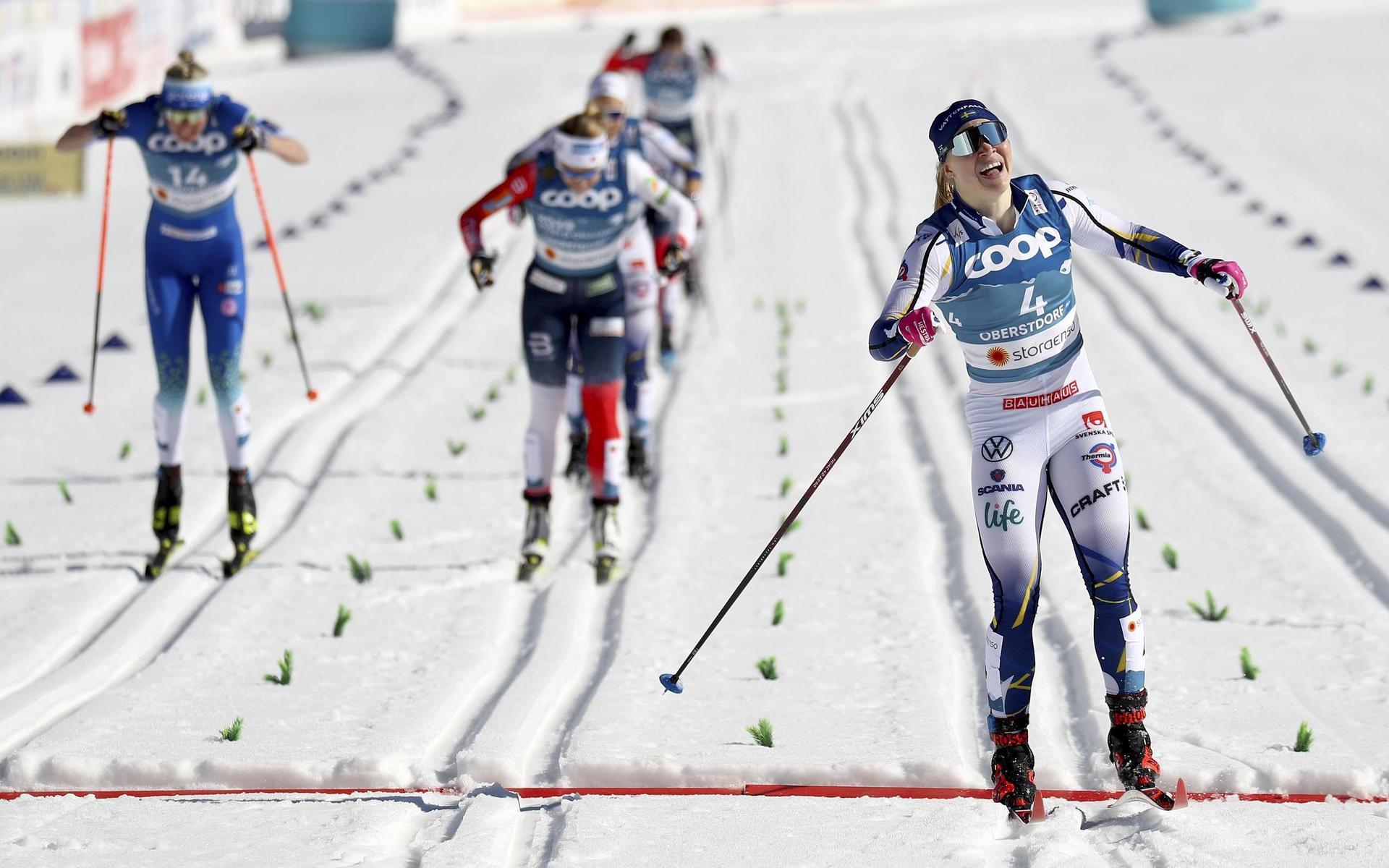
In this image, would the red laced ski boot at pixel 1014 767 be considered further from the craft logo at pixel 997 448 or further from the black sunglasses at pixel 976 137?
the black sunglasses at pixel 976 137

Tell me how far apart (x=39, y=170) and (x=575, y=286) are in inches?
487

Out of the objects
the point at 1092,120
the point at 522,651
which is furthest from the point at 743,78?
the point at 522,651

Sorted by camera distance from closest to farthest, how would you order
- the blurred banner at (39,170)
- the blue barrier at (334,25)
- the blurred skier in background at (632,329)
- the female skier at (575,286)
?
the female skier at (575,286) → the blurred skier in background at (632,329) → the blurred banner at (39,170) → the blue barrier at (334,25)

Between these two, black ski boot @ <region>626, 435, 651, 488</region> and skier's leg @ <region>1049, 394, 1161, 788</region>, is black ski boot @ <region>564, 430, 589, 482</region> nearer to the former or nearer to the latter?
Answer: black ski boot @ <region>626, 435, 651, 488</region>

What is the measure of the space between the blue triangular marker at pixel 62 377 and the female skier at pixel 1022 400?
801 cm

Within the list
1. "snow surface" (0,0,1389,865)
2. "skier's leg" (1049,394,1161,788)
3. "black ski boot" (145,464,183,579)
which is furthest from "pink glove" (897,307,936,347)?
"black ski boot" (145,464,183,579)

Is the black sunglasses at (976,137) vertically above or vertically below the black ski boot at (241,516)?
above

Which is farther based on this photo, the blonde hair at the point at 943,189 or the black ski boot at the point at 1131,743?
the blonde hair at the point at 943,189

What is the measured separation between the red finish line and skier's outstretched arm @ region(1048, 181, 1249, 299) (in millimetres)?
1525

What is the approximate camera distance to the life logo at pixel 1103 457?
4.97 metres

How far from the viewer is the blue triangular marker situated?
37.3ft

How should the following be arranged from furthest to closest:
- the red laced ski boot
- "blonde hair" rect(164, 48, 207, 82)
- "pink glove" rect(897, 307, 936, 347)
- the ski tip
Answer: "blonde hair" rect(164, 48, 207, 82) < the ski tip < the red laced ski boot < "pink glove" rect(897, 307, 936, 347)

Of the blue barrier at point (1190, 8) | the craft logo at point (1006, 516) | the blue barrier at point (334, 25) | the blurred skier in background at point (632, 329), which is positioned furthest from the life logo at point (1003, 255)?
the blue barrier at point (334, 25)

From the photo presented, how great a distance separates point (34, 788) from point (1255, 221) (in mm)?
12997
